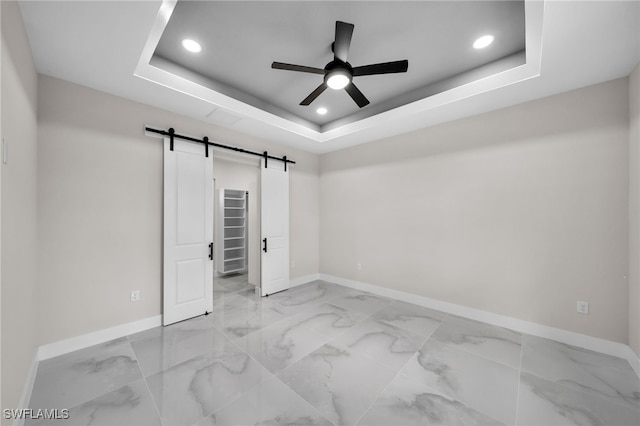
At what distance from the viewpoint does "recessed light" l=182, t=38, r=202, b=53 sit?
248cm

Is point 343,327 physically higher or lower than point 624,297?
lower

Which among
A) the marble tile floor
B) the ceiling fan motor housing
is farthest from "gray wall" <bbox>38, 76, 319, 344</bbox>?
the ceiling fan motor housing

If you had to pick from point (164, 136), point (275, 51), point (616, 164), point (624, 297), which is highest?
point (275, 51)

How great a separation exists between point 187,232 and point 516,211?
14.0ft

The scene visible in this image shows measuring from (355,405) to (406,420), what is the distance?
0.36 m

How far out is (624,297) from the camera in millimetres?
2430

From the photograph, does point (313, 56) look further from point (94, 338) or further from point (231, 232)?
point (231, 232)

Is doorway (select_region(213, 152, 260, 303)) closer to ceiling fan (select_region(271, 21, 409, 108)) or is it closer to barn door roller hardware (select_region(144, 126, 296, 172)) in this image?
barn door roller hardware (select_region(144, 126, 296, 172))

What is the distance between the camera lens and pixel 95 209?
2.65m

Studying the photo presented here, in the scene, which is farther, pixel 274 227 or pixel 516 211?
pixel 274 227

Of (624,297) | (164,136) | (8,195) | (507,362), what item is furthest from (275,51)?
(624,297)

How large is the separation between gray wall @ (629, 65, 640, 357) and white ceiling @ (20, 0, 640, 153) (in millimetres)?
308

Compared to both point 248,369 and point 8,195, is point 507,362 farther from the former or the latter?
point 8,195

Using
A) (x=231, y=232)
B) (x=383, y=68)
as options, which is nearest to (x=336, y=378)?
(x=383, y=68)
